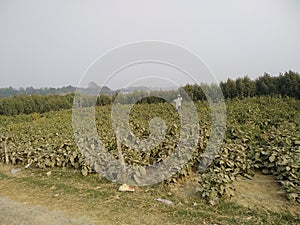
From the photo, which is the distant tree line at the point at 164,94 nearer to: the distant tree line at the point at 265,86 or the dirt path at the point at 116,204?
the distant tree line at the point at 265,86

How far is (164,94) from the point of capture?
5.22 metres

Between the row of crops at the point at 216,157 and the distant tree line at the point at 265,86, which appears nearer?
the row of crops at the point at 216,157

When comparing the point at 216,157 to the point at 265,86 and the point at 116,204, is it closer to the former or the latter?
the point at 116,204

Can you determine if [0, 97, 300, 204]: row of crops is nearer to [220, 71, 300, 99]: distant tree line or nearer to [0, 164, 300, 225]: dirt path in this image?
[0, 164, 300, 225]: dirt path

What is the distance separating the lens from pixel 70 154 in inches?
194

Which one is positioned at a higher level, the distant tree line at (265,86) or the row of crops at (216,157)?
the distant tree line at (265,86)

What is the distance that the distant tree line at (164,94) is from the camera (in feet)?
13.0

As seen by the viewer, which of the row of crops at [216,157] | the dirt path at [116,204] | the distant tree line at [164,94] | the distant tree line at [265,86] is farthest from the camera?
the distant tree line at [265,86]

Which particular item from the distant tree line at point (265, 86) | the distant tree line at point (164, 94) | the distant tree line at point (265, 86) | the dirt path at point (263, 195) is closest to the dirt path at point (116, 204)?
the dirt path at point (263, 195)

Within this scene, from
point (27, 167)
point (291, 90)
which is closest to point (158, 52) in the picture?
point (27, 167)

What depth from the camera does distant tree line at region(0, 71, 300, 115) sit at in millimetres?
3968

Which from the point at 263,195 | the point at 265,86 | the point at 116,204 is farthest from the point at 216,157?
the point at 265,86

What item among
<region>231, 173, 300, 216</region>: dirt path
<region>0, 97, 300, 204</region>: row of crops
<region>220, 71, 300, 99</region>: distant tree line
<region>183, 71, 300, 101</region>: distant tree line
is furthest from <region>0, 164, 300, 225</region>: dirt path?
<region>220, 71, 300, 99</region>: distant tree line

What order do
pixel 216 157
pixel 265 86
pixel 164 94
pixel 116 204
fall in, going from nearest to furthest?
1. pixel 116 204
2. pixel 216 157
3. pixel 164 94
4. pixel 265 86
